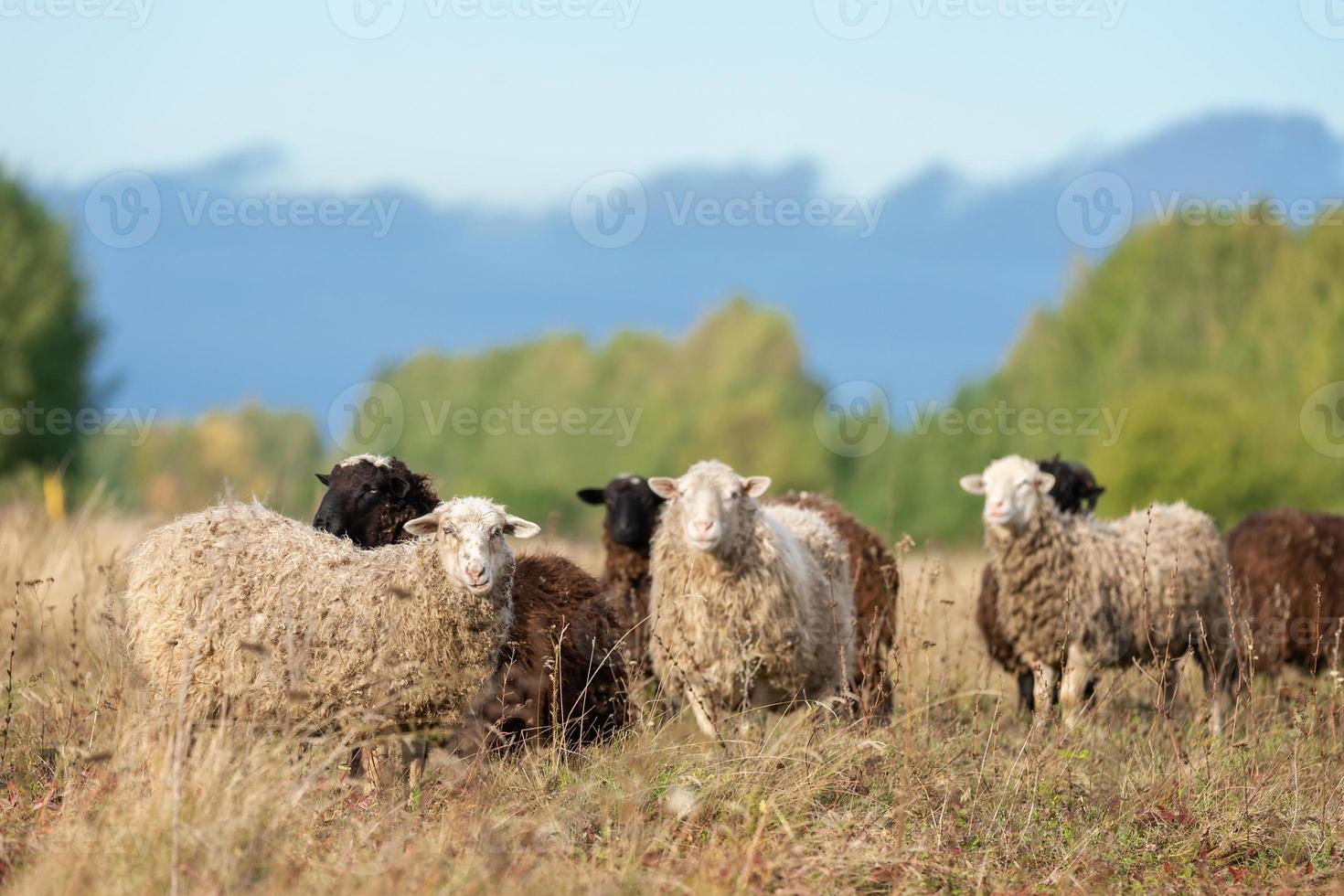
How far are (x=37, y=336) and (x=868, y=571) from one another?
3466cm

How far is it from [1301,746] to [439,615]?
448 cm

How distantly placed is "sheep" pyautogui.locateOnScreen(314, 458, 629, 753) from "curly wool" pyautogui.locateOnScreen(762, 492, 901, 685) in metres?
2.53

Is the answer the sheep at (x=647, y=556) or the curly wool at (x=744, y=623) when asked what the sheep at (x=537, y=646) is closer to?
the curly wool at (x=744, y=623)

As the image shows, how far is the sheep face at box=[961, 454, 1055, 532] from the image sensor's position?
9297 mm

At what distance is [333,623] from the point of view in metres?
5.93

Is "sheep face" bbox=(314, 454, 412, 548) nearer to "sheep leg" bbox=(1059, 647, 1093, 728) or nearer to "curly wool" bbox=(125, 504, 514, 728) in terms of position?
"curly wool" bbox=(125, 504, 514, 728)

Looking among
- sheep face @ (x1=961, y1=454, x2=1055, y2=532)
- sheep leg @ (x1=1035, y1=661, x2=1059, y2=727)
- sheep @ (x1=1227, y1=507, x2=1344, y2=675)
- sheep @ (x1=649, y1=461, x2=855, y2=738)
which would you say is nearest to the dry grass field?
sheep leg @ (x1=1035, y1=661, x2=1059, y2=727)

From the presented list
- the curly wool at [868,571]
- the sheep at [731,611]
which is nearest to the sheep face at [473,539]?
the sheep at [731,611]

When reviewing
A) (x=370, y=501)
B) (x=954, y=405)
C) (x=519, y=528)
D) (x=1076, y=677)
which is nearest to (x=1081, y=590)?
(x=1076, y=677)

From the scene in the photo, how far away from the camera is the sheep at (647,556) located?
9.05 m

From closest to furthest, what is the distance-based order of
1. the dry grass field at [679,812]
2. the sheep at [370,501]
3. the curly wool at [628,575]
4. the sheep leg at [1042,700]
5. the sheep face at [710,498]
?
the dry grass field at [679,812] → the sheep leg at [1042,700] → the sheep face at [710,498] → the sheep at [370,501] → the curly wool at [628,575]

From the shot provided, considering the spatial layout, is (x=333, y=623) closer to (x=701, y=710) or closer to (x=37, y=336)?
(x=701, y=710)

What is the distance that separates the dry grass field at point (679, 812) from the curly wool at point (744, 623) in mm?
373

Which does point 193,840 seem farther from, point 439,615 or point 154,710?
point 439,615
